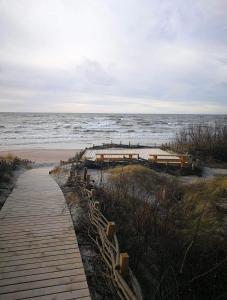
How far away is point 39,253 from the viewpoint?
6.57 meters

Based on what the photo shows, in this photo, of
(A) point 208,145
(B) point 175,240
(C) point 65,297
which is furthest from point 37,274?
(A) point 208,145

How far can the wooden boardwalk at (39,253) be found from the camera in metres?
5.39

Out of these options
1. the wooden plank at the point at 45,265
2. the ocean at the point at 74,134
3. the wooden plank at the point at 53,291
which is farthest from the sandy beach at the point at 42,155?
the wooden plank at the point at 53,291

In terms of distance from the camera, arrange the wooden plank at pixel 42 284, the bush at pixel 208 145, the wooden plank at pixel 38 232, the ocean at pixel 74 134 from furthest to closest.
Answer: the ocean at pixel 74 134
the bush at pixel 208 145
the wooden plank at pixel 38 232
the wooden plank at pixel 42 284

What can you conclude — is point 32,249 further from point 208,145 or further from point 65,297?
point 208,145

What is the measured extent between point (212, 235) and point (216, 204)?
5.76ft

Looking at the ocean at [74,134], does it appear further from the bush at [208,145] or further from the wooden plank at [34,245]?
the wooden plank at [34,245]

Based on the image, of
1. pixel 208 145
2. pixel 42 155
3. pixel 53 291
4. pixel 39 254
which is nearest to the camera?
pixel 53 291

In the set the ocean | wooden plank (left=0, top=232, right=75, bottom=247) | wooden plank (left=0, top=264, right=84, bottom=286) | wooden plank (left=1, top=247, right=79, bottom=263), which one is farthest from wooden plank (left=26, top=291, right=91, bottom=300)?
the ocean

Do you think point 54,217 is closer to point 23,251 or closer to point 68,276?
point 23,251

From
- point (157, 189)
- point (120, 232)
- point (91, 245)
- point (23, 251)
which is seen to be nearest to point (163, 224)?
point (120, 232)

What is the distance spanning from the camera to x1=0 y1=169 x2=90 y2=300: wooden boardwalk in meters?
5.39

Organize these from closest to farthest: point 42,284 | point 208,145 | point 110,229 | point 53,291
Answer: point 53,291 < point 42,284 < point 110,229 < point 208,145

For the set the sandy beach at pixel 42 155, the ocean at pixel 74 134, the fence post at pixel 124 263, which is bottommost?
the sandy beach at pixel 42 155
